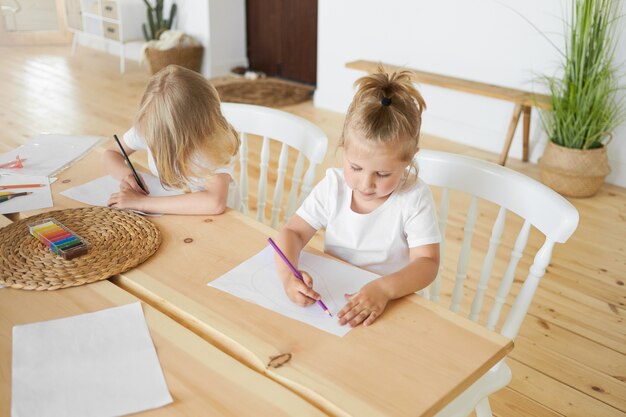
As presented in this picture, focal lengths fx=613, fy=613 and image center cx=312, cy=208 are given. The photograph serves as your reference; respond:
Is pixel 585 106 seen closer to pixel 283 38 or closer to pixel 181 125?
pixel 181 125

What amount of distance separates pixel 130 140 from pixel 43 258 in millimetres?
583

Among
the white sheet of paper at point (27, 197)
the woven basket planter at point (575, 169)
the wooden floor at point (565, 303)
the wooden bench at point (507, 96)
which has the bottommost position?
the wooden floor at point (565, 303)

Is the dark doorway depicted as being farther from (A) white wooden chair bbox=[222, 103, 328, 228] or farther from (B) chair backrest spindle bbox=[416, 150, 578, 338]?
(B) chair backrest spindle bbox=[416, 150, 578, 338]

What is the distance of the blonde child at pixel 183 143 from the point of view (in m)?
1.35

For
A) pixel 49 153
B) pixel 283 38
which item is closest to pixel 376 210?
pixel 49 153

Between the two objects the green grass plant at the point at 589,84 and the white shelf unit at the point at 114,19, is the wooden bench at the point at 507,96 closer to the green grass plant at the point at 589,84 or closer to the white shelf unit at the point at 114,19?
the green grass plant at the point at 589,84

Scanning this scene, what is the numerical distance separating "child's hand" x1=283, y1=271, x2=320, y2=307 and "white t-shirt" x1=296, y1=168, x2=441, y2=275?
0.25m

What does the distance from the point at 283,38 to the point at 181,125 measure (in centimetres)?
403

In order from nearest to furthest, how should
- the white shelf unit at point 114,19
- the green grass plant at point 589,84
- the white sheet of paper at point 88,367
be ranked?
the white sheet of paper at point 88,367 < the green grass plant at point 589,84 < the white shelf unit at point 114,19

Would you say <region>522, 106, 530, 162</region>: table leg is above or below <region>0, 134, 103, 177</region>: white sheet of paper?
below

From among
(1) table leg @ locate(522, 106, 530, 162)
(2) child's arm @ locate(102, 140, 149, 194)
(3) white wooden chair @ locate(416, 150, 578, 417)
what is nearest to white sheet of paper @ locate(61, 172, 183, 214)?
(2) child's arm @ locate(102, 140, 149, 194)

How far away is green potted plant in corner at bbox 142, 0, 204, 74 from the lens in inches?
201

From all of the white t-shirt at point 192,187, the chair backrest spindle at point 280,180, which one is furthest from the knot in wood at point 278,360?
the chair backrest spindle at point 280,180

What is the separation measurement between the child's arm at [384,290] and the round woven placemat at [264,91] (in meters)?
3.47
